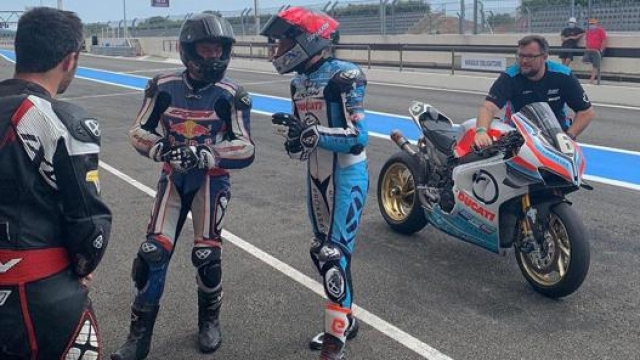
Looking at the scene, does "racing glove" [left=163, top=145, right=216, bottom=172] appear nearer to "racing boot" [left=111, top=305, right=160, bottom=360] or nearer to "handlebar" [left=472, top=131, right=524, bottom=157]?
"racing boot" [left=111, top=305, right=160, bottom=360]

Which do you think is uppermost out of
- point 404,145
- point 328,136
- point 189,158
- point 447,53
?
point 447,53

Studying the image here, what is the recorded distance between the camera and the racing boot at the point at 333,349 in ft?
12.6

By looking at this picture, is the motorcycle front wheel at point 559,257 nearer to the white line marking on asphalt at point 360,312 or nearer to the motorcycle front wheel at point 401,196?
the white line marking on asphalt at point 360,312

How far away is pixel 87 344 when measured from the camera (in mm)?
2547

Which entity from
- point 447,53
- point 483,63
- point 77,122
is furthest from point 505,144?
point 447,53

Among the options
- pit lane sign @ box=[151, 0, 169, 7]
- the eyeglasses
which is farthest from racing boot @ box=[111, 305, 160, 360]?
pit lane sign @ box=[151, 0, 169, 7]

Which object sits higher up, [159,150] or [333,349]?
[159,150]

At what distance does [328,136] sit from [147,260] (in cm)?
130

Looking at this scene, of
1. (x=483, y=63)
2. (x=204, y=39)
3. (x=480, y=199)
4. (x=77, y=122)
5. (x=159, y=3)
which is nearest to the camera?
(x=77, y=122)

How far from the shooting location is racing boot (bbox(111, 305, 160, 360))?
13.3 ft

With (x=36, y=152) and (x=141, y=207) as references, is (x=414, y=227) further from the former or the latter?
(x=36, y=152)

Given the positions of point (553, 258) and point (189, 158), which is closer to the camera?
point (189, 158)

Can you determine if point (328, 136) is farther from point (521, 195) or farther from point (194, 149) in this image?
point (521, 195)

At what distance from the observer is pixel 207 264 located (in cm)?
421
